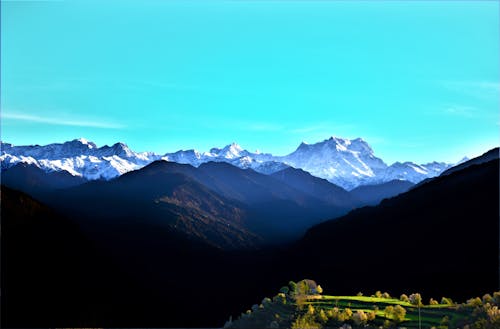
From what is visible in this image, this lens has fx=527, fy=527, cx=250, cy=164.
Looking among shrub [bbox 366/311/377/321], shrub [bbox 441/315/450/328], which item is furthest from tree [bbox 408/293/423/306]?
shrub [bbox 366/311/377/321]

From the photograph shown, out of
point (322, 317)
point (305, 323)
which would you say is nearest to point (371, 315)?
point (322, 317)

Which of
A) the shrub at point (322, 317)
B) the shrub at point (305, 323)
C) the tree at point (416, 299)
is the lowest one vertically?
the shrub at point (305, 323)

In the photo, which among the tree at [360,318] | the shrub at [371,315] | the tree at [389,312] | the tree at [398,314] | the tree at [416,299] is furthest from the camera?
the tree at [416,299]

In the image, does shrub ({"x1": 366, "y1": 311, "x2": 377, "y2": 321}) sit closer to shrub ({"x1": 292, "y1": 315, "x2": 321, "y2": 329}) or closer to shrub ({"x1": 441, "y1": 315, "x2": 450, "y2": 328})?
shrub ({"x1": 292, "y1": 315, "x2": 321, "y2": 329})

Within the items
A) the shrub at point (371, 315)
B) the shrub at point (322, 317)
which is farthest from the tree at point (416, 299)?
the shrub at point (322, 317)

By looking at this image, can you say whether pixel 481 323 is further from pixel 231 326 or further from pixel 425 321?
pixel 231 326

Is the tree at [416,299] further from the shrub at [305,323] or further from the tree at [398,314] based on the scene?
the shrub at [305,323]

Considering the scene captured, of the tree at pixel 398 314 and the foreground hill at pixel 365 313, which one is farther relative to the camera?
the tree at pixel 398 314

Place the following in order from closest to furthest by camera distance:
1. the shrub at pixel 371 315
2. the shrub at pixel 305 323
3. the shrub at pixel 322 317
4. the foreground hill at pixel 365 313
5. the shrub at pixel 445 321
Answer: the foreground hill at pixel 365 313
the shrub at pixel 445 321
the shrub at pixel 371 315
the shrub at pixel 305 323
the shrub at pixel 322 317

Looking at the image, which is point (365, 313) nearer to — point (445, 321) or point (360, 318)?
point (360, 318)

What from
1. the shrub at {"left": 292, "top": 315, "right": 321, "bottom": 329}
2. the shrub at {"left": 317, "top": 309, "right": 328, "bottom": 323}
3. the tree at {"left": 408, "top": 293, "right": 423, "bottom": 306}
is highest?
the tree at {"left": 408, "top": 293, "right": 423, "bottom": 306}

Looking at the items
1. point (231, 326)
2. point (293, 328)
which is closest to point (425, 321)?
point (293, 328)
